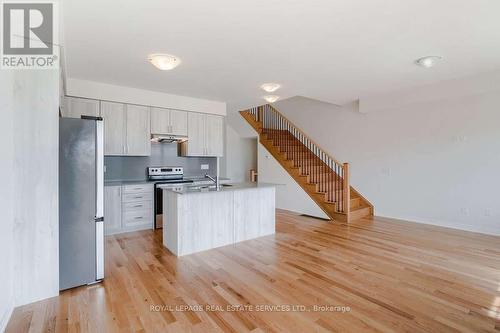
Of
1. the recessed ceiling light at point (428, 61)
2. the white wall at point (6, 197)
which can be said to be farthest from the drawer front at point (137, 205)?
the recessed ceiling light at point (428, 61)

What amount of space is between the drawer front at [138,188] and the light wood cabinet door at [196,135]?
1.11m

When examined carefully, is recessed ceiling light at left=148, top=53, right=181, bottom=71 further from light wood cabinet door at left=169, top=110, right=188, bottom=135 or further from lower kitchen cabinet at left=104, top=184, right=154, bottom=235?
lower kitchen cabinet at left=104, top=184, right=154, bottom=235

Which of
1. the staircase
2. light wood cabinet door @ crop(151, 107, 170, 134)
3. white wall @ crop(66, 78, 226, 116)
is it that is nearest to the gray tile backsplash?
light wood cabinet door @ crop(151, 107, 170, 134)

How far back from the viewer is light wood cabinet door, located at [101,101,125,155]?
448cm

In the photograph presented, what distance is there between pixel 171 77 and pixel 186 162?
7.34 ft

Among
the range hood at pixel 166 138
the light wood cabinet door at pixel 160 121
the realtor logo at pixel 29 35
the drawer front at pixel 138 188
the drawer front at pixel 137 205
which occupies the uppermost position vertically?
the realtor logo at pixel 29 35

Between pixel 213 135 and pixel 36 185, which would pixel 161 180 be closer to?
pixel 213 135

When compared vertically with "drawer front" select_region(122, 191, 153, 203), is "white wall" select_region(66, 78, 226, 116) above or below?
→ above

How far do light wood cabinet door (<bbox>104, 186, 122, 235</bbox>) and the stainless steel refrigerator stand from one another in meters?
1.82

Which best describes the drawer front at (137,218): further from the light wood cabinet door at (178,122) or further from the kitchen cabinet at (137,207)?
the light wood cabinet door at (178,122)

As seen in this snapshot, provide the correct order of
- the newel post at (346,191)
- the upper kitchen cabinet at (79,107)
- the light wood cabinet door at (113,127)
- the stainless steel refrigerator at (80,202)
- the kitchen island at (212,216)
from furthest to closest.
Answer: the newel post at (346,191)
the light wood cabinet door at (113,127)
the upper kitchen cabinet at (79,107)
the kitchen island at (212,216)
the stainless steel refrigerator at (80,202)

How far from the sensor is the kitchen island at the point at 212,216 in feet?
11.4

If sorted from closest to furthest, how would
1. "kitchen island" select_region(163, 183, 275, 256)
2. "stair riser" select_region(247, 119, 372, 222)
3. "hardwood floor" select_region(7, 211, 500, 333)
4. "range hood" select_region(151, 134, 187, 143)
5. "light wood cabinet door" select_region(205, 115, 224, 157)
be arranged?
"hardwood floor" select_region(7, 211, 500, 333)
"kitchen island" select_region(163, 183, 275, 256)
"range hood" select_region(151, 134, 187, 143)
"stair riser" select_region(247, 119, 372, 222)
"light wood cabinet door" select_region(205, 115, 224, 157)

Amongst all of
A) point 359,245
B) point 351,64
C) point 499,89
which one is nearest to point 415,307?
point 359,245
